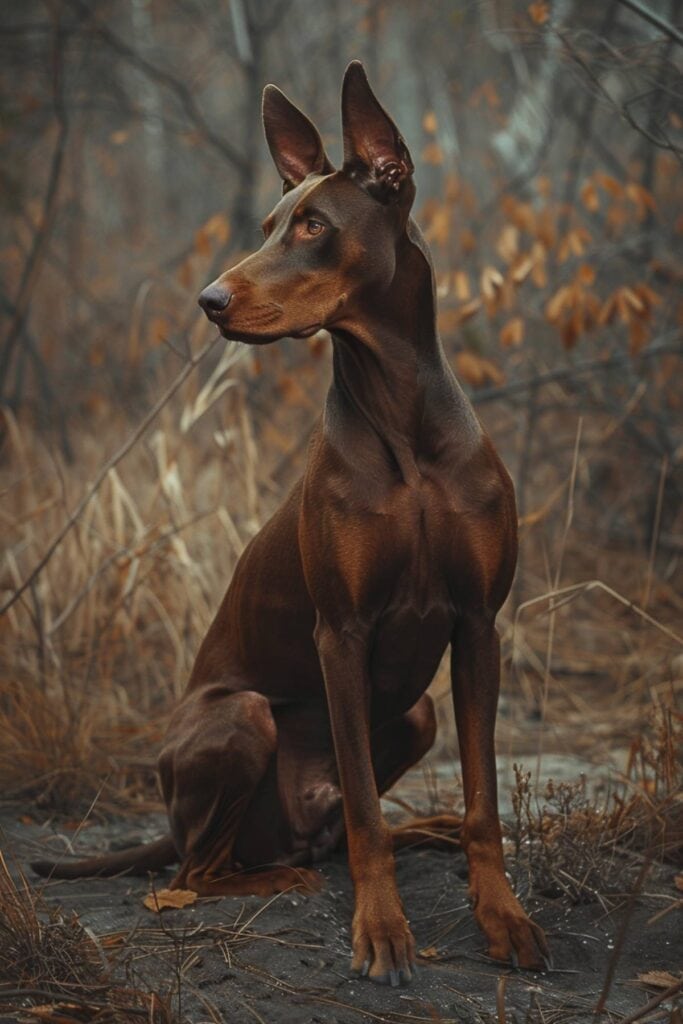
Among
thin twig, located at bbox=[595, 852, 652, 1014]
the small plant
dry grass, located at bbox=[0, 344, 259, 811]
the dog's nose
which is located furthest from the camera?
dry grass, located at bbox=[0, 344, 259, 811]

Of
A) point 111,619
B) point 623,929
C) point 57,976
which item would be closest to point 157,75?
point 111,619

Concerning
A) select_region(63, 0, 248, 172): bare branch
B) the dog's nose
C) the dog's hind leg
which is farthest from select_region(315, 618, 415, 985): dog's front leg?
select_region(63, 0, 248, 172): bare branch

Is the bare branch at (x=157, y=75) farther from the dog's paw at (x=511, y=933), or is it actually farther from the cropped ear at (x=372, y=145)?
the dog's paw at (x=511, y=933)

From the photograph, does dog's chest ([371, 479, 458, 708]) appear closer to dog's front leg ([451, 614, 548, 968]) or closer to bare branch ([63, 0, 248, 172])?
dog's front leg ([451, 614, 548, 968])

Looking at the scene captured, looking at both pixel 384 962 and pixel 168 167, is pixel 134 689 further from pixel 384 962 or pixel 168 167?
pixel 168 167

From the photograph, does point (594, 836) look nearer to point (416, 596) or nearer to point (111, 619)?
point (416, 596)

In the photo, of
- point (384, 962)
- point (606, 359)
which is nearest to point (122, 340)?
point (606, 359)

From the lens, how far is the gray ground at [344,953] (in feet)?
8.47

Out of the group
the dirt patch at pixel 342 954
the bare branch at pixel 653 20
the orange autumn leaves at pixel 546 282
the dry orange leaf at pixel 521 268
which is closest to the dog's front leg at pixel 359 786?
the dirt patch at pixel 342 954

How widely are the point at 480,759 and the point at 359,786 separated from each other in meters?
0.30

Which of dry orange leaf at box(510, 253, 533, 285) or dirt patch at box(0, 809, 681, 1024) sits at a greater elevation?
dry orange leaf at box(510, 253, 533, 285)

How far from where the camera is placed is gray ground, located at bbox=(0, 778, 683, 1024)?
2.58 meters

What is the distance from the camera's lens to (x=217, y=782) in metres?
3.18

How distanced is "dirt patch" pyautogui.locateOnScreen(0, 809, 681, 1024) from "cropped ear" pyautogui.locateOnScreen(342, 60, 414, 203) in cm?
161
